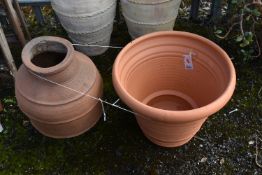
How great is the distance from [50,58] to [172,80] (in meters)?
0.78

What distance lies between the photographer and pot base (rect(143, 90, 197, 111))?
89.7 inches

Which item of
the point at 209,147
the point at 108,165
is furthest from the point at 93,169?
the point at 209,147

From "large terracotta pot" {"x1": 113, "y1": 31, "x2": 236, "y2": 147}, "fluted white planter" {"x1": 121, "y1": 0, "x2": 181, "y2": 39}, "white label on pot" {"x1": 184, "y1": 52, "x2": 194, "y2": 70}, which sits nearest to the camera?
"large terracotta pot" {"x1": 113, "y1": 31, "x2": 236, "y2": 147}

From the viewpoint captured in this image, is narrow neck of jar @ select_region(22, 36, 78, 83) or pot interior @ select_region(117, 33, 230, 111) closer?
narrow neck of jar @ select_region(22, 36, 78, 83)

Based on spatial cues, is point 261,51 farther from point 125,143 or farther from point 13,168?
point 13,168

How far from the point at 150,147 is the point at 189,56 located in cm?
62

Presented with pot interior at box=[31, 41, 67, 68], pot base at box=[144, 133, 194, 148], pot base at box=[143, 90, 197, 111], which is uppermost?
pot interior at box=[31, 41, 67, 68]

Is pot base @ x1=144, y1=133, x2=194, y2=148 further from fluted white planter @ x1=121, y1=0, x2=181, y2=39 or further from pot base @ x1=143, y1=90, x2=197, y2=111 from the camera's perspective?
fluted white planter @ x1=121, y1=0, x2=181, y2=39

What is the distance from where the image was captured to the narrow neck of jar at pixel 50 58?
5.90 ft

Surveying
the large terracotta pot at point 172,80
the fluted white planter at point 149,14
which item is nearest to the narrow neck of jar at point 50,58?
the large terracotta pot at point 172,80

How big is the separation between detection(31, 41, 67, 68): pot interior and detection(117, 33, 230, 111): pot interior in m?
0.36

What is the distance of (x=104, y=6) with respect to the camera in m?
2.21

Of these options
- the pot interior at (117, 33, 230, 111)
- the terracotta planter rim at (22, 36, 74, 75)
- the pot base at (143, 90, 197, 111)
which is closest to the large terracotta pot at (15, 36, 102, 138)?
the terracotta planter rim at (22, 36, 74, 75)

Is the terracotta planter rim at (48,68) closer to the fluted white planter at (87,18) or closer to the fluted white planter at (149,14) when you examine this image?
the fluted white planter at (87,18)
